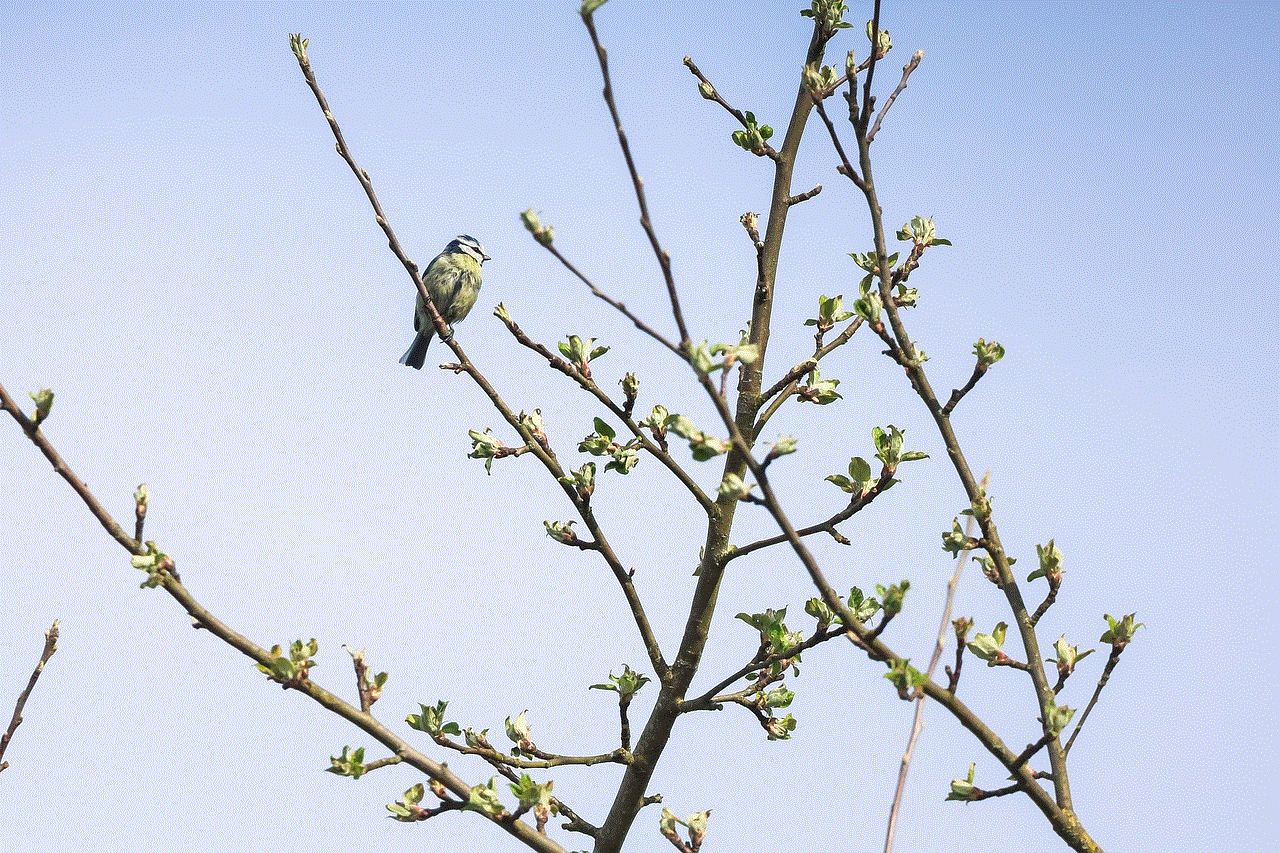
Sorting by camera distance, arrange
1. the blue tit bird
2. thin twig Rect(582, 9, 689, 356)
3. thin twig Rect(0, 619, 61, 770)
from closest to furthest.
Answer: thin twig Rect(582, 9, 689, 356), thin twig Rect(0, 619, 61, 770), the blue tit bird

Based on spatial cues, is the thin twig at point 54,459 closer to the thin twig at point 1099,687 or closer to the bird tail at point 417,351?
the thin twig at point 1099,687

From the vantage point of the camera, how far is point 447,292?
1252 centimetres

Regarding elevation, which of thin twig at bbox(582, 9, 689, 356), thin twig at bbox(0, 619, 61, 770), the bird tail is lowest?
thin twig at bbox(0, 619, 61, 770)

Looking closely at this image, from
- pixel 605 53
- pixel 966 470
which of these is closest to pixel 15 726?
pixel 605 53

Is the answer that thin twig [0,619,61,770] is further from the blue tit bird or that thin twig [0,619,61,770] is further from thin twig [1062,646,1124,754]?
the blue tit bird

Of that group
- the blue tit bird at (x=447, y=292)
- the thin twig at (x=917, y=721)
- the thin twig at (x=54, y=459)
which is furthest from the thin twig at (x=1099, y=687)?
the blue tit bird at (x=447, y=292)

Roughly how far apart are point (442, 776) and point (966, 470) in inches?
75.3

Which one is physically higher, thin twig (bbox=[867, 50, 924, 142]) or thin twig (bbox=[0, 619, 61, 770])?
Result: thin twig (bbox=[867, 50, 924, 142])

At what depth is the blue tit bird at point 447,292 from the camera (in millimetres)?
12547

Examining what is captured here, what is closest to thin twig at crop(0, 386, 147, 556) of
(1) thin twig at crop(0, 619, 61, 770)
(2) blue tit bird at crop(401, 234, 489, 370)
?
(1) thin twig at crop(0, 619, 61, 770)

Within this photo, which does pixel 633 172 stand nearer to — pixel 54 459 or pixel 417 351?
pixel 54 459

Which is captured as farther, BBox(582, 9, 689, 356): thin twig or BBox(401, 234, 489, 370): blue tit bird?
BBox(401, 234, 489, 370): blue tit bird

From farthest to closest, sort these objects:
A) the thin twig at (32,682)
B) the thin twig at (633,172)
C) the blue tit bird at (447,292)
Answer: the blue tit bird at (447,292) < the thin twig at (32,682) < the thin twig at (633,172)

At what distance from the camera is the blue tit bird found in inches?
494
